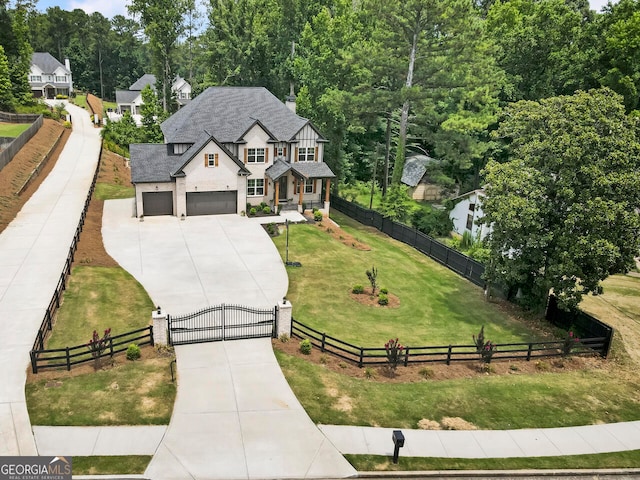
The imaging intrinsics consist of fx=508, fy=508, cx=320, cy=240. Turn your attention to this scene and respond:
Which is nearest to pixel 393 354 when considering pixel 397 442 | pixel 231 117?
pixel 397 442

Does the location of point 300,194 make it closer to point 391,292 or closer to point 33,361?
point 391,292

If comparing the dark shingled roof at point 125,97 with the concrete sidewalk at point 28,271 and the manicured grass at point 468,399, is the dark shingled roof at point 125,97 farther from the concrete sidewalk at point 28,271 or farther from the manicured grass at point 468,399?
the manicured grass at point 468,399

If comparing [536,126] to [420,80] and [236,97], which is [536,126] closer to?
[420,80]

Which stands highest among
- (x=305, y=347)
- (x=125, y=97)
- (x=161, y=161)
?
(x=125, y=97)

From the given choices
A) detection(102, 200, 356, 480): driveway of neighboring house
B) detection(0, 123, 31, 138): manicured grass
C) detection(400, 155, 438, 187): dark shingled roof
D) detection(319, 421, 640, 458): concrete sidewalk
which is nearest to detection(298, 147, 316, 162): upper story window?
detection(102, 200, 356, 480): driveway of neighboring house

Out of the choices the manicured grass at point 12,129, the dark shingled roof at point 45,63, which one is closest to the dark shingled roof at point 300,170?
the manicured grass at point 12,129

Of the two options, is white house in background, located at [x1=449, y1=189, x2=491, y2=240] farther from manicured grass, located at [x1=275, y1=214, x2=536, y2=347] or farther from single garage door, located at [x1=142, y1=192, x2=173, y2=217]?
single garage door, located at [x1=142, y1=192, x2=173, y2=217]
